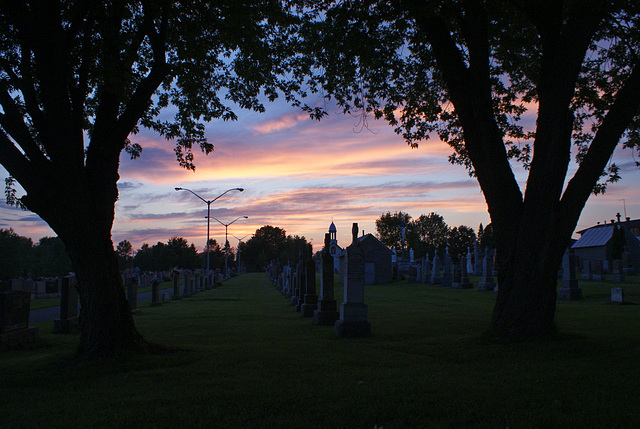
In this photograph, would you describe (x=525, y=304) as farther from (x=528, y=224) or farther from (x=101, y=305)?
(x=101, y=305)

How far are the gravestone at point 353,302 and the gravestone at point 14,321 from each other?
6.85 metres

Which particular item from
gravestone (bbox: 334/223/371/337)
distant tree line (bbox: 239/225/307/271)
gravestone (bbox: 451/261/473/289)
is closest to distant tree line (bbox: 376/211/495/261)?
distant tree line (bbox: 239/225/307/271)

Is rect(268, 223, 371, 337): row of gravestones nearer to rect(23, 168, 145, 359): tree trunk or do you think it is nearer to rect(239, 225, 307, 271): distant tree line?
rect(23, 168, 145, 359): tree trunk

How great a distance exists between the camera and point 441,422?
4.34m

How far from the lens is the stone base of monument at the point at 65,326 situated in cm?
1222

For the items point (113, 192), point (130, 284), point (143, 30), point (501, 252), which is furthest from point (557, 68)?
point (130, 284)

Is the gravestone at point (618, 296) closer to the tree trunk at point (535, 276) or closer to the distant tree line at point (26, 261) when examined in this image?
the tree trunk at point (535, 276)

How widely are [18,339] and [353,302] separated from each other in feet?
24.1

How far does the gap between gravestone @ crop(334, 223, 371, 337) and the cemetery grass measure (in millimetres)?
586

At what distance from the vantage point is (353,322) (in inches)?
405

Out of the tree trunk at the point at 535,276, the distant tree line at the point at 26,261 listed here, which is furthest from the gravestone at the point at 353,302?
the distant tree line at the point at 26,261

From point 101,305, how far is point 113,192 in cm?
195

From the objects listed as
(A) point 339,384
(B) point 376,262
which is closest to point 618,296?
(A) point 339,384

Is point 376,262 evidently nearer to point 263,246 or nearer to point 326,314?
point 326,314
